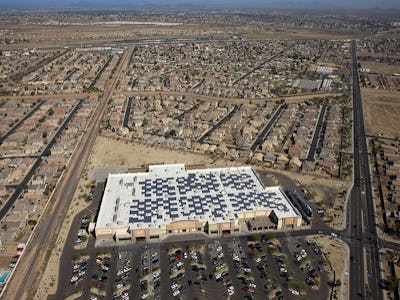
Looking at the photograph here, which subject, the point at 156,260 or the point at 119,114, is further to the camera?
the point at 119,114

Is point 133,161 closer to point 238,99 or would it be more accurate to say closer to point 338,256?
point 338,256

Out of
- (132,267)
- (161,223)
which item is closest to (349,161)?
(161,223)

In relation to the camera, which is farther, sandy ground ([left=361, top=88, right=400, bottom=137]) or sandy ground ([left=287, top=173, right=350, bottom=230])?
sandy ground ([left=361, top=88, right=400, bottom=137])

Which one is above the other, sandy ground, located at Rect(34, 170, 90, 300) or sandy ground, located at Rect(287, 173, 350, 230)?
sandy ground, located at Rect(287, 173, 350, 230)

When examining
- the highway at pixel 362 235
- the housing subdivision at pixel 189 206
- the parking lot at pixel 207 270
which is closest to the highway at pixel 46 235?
the parking lot at pixel 207 270

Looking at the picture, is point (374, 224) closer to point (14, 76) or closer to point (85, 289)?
point (85, 289)

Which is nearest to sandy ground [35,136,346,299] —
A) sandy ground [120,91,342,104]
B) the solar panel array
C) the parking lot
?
the parking lot

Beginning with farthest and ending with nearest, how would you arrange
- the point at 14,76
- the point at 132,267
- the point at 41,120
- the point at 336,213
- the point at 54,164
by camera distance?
the point at 14,76, the point at 41,120, the point at 54,164, the point at 336,213, the point at 132,267

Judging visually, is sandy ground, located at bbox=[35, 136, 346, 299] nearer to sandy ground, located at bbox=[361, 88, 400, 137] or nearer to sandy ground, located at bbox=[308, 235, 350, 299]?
sandy ground, located at bbox=[308, 235, 350, 299]
